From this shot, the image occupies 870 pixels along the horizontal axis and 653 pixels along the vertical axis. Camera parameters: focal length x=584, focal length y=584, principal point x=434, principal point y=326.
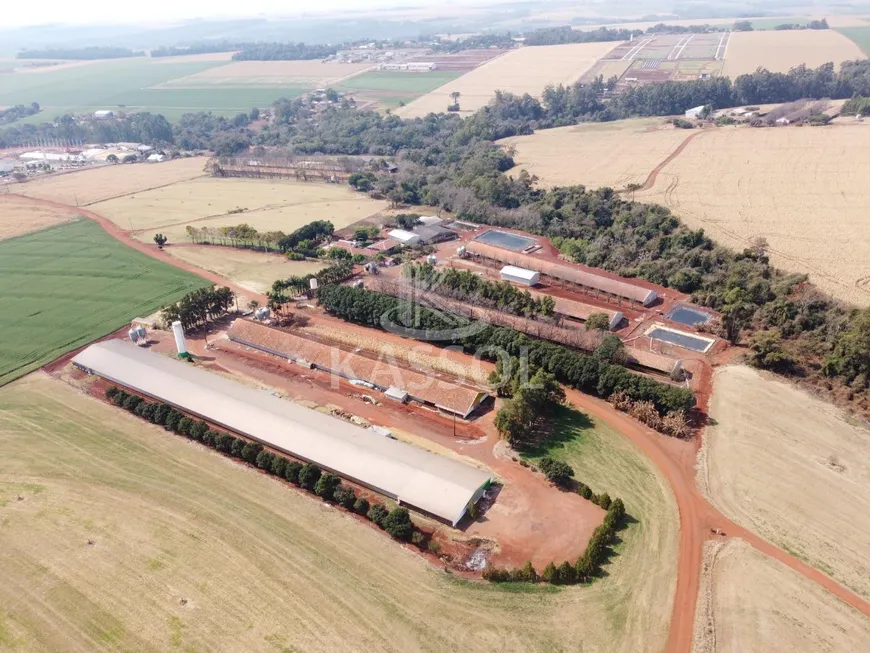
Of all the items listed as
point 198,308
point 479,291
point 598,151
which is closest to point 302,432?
point 198,308

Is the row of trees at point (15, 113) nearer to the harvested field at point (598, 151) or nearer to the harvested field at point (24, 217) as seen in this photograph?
the harvested field at point (24, 217)

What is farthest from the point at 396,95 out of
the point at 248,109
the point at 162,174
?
the point at 162,174

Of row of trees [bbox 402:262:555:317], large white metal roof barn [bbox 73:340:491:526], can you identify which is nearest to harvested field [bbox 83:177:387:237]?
row of trees [bbox 402:262:555:317]

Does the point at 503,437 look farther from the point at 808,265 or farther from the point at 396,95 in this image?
the point at 396,95

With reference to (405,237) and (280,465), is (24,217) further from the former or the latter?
(280,465)

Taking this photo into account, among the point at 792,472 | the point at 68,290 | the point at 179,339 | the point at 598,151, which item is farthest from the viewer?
the point at 598,151

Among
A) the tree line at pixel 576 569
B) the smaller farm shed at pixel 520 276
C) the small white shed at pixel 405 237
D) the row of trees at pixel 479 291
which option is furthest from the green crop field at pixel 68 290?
the tree line at pixel 576 569
